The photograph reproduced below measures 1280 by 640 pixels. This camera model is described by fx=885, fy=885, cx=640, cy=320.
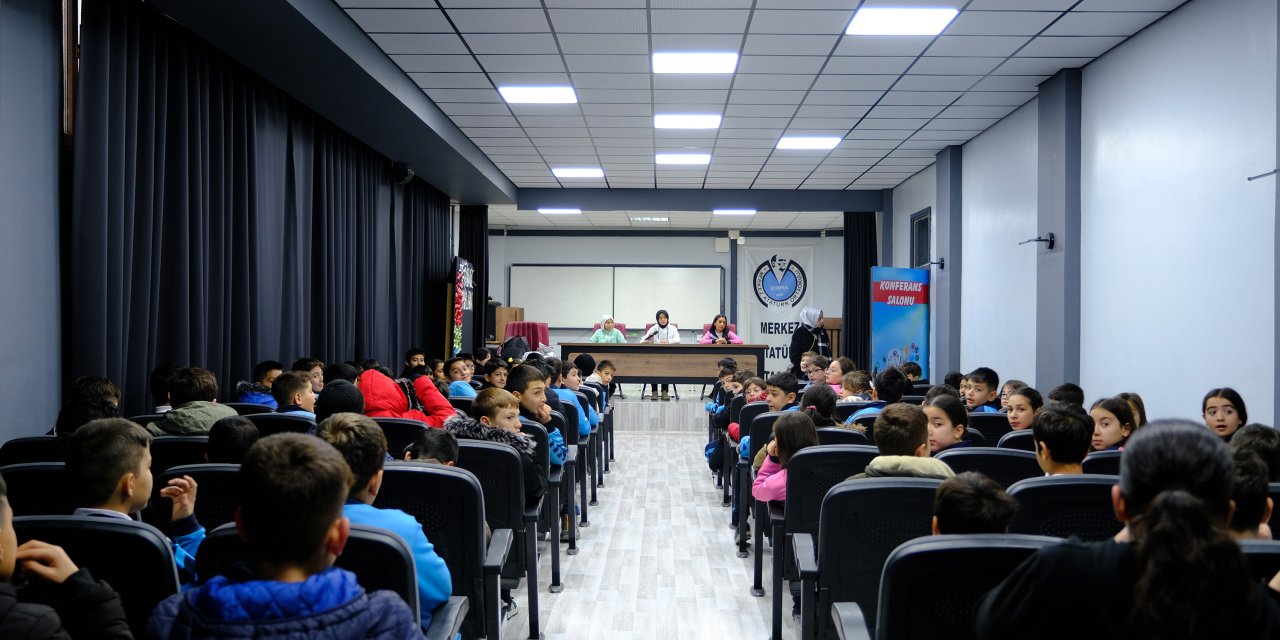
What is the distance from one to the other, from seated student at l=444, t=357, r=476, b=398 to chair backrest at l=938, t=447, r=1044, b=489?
3498 mm

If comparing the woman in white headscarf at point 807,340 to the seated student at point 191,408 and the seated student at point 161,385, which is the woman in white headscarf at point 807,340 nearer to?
the seated student at point 161,385

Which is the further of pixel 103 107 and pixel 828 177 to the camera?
pixel 828 177

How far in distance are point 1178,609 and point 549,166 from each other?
1012cm

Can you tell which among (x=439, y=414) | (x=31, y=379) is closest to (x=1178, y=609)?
(x=439, y=414)

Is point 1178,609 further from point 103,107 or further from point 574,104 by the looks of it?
point 574,104

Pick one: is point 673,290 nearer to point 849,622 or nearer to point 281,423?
point 281,423

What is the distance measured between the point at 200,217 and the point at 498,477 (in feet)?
11.7

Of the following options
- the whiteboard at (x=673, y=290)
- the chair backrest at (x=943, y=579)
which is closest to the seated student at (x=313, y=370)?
the chair backrest at (x=943, y=579)

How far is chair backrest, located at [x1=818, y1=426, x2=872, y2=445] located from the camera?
11.8ft

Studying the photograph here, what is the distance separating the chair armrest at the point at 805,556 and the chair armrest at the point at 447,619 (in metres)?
0.95

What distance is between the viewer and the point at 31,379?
415 cm

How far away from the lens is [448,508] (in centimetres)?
235

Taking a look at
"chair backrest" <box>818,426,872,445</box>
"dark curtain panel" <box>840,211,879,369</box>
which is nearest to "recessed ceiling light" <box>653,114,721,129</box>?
"chair backrest" <box>818,426,872,445</box>

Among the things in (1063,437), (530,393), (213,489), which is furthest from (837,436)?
(213,489)
